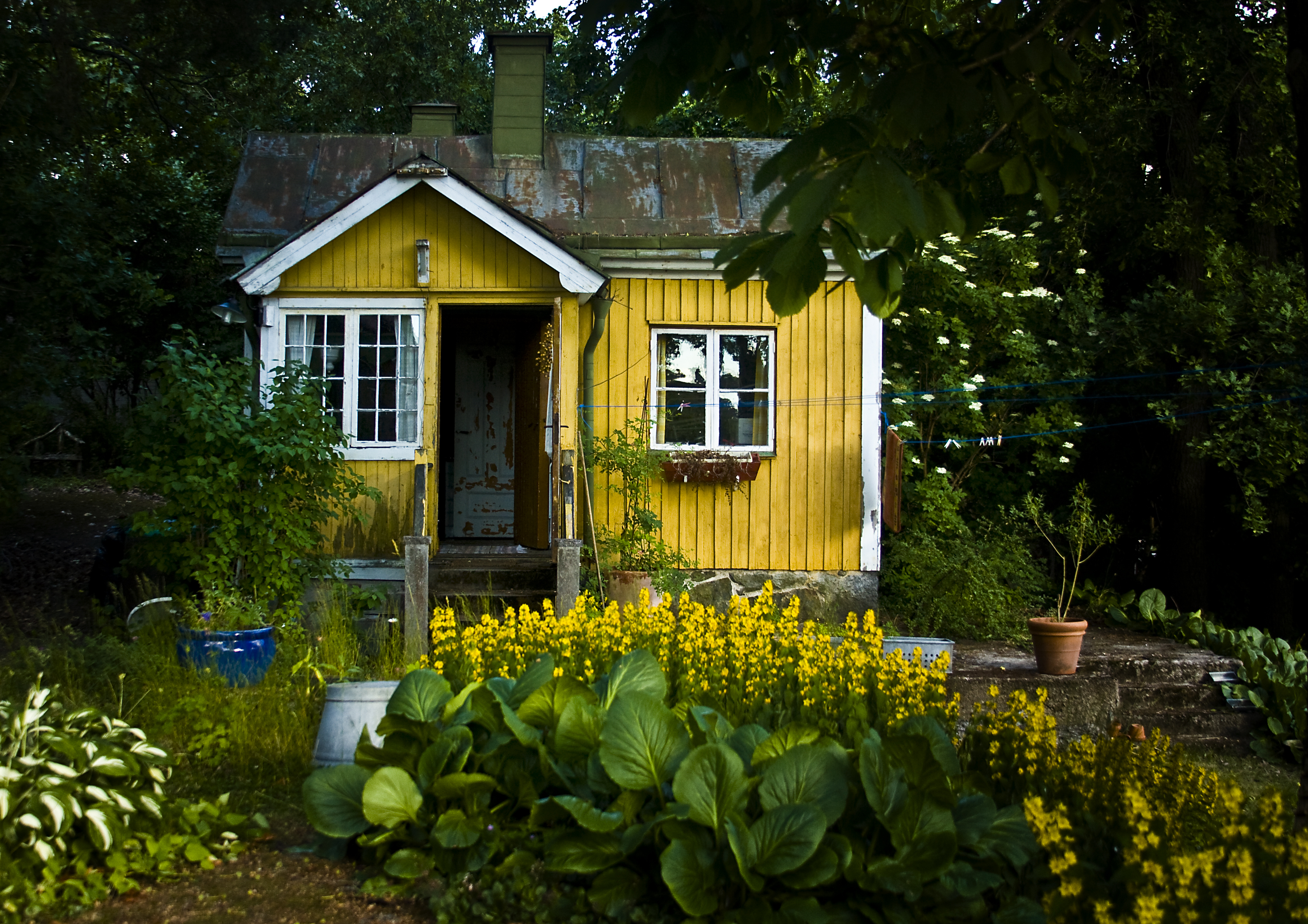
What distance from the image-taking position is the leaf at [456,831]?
12.1ft

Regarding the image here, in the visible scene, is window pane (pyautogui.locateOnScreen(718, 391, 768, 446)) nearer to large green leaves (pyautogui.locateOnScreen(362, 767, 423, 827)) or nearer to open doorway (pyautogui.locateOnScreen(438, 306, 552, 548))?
open doorway (pyautogui.locateOnScreen(438, 306, 552, 548))

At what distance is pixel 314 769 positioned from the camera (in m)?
4.81

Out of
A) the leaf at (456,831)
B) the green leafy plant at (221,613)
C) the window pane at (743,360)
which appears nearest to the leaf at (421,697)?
the leaf at (456,831)

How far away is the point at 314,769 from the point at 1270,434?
32.7 feet

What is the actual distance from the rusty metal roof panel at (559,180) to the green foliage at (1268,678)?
5.36 metres

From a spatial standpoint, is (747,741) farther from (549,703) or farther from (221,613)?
(221,613)

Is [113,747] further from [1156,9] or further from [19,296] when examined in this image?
[1156,9]

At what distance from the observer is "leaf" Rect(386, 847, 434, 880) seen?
147 inches

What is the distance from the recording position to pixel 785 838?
10.8 feet

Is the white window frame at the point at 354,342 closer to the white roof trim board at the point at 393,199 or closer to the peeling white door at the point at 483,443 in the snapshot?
the white roof trim board at the point at 393,199

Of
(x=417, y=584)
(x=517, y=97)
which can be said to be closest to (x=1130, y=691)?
(x=417, y=584)

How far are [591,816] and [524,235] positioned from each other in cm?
585

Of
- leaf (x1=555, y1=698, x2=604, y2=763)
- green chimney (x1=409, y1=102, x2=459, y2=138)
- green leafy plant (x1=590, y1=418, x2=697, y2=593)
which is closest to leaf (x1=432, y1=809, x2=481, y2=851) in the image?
leaf (x1=555, y1=698, x2=604, y2=763)

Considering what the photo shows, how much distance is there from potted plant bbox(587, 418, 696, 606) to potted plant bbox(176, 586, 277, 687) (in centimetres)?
263
